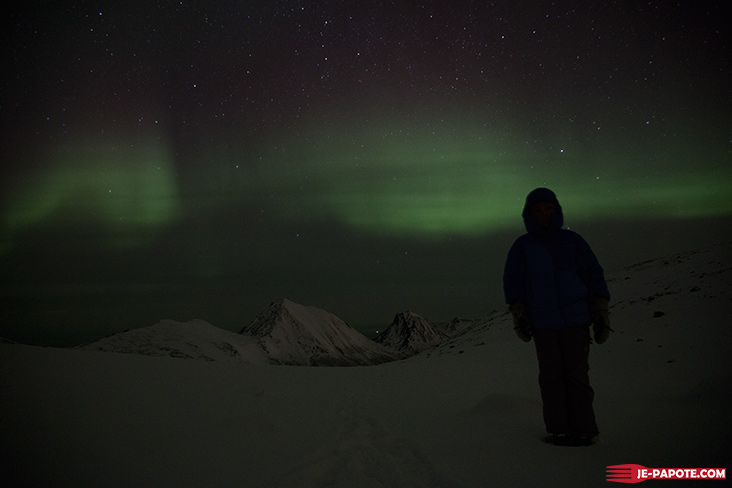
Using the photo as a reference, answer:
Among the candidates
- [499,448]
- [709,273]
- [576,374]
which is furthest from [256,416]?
[709,273]

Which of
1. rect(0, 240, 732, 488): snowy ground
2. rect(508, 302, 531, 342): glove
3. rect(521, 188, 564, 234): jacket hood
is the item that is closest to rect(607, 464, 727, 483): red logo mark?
rect(0, 240, 732, 488): snowy ground

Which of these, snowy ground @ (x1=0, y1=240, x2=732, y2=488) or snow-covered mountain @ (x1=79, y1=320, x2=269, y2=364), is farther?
snow-covered mountain @ (x1=79, y1=320, x2=269, y2=364)

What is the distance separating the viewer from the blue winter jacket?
4.68 metres

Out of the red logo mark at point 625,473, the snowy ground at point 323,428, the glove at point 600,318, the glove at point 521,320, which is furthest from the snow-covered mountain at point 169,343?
the red logo mark at point 625,473

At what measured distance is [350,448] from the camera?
198 inches

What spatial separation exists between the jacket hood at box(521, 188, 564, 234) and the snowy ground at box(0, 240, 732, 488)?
266cm

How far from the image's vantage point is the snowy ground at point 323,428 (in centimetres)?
386

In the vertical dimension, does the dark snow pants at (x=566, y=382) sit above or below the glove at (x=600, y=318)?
below

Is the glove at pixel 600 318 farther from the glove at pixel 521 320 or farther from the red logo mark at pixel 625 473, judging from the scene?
the red logo mark at pixel 625 473

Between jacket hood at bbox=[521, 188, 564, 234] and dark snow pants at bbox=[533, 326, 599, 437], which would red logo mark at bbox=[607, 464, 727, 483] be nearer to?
dark snow pants at bbox=[533, 326, 599, 437]

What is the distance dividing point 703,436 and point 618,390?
186 inches

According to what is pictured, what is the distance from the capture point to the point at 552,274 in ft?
15.6

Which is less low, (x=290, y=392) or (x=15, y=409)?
(x=15, y=409)

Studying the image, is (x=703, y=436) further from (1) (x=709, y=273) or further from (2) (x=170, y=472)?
(1) (x=709, y=273)
